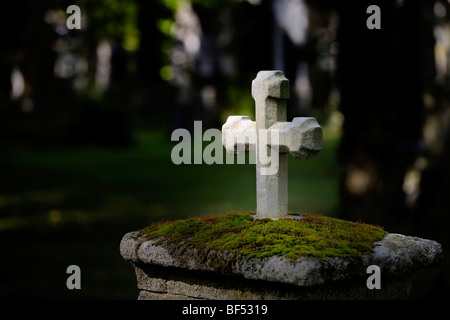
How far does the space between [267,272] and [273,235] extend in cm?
31

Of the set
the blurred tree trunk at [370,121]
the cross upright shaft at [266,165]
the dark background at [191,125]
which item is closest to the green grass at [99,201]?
the dark background at [191,125]

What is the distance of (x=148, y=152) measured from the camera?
64.8 ft

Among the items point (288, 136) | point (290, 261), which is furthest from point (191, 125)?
point (290, 261)

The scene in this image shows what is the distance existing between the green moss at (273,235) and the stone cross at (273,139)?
166 mm

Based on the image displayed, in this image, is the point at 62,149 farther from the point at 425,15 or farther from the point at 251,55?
the point at 425,15

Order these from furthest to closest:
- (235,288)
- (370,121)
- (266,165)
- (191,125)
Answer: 1. (191,125)
2. (370,121)
3. (266,165)
4. (235,288)

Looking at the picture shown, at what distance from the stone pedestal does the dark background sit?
3.94 meters

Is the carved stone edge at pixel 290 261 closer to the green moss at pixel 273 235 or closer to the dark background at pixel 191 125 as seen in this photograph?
the green moss at pixel 273 235

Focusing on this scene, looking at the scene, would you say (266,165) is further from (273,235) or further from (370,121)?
(370,121)

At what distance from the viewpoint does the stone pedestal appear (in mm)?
3131

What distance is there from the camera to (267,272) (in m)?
3.16

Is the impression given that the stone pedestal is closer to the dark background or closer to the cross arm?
the cross arm

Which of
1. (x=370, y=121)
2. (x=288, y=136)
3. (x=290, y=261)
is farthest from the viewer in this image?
(x=370, y=121)

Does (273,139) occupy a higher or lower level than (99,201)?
higher
